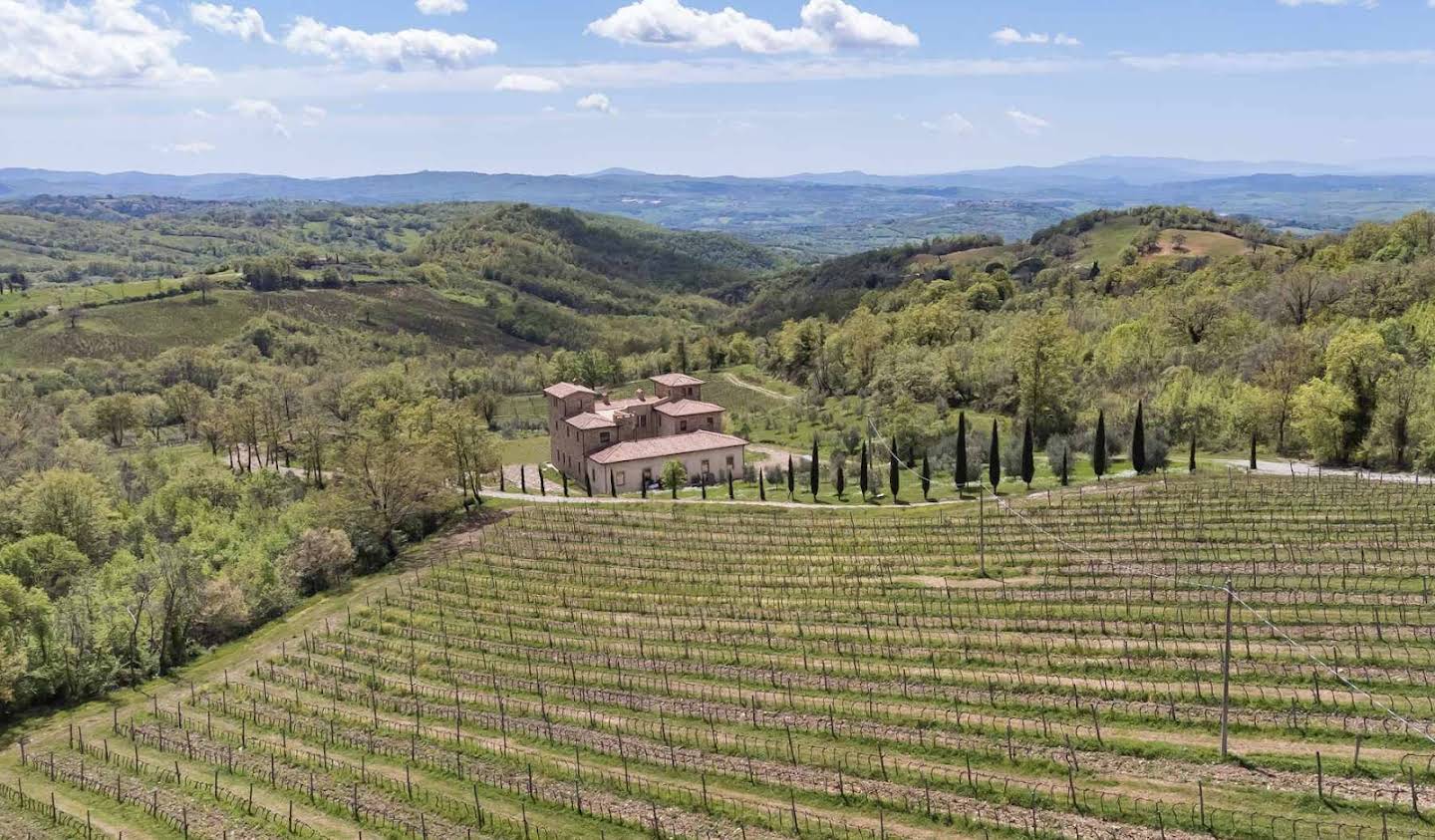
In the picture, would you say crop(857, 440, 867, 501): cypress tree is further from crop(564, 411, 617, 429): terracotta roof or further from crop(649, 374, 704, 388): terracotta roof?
crop(649, 374, 704, 388): terracotta roof

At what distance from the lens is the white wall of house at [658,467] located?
8131cm

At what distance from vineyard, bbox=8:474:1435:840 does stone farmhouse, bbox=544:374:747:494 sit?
2388 centimetres

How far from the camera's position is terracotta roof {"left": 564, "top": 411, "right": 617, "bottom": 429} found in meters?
85.4

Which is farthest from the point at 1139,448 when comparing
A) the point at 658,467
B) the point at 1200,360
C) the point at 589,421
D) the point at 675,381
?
the point at 589,421

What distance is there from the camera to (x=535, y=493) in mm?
81750

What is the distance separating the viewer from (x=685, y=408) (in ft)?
299

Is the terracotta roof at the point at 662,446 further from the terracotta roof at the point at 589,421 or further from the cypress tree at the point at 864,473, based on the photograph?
the cypress tree at the point at 864,473

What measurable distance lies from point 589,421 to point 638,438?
6.00 meters

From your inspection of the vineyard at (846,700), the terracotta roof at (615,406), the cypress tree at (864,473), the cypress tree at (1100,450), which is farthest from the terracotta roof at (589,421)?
the cypress tree at (1100,450)

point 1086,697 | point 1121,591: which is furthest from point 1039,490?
point 1086,697

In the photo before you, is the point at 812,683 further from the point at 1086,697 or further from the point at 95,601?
the point at 95,601

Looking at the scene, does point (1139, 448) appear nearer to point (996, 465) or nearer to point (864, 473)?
point (996, 465)

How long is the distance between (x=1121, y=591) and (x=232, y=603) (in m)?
47.2

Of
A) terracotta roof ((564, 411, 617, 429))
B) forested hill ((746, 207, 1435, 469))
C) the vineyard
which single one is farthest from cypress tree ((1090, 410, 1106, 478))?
terracotta roof ((564, 411, 617, 429))
